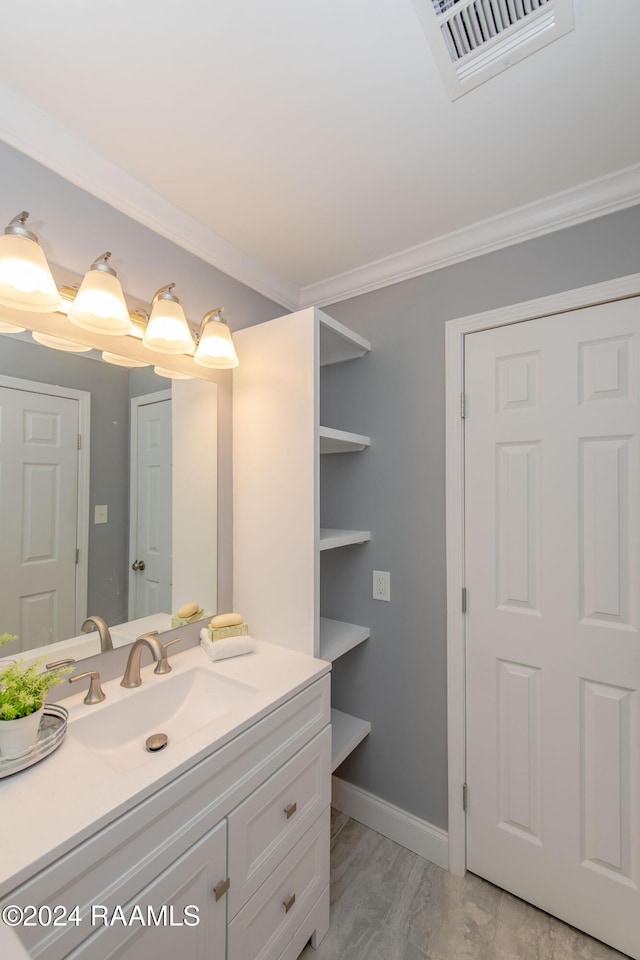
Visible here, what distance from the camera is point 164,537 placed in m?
1.47

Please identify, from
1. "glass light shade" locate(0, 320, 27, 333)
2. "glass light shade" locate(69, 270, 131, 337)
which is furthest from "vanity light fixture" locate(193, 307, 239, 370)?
"glass light shade" locate(0, 320, 27, 333)

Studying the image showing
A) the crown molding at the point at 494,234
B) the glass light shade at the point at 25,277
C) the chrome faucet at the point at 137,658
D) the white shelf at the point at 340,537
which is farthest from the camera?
the white shelf at the point at 340,537

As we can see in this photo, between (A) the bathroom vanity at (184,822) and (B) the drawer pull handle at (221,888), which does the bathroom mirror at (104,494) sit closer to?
(A) the bathroom vanity at (184,822)

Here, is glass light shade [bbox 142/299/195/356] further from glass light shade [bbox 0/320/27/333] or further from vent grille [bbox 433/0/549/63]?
vent grille [bbox 433/0/549/63]

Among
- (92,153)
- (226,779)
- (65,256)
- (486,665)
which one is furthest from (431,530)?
(92,153)

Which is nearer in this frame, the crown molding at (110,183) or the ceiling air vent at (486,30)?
the ceiling air vent at (486,30)

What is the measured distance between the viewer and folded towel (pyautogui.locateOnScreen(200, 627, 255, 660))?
1410 mm

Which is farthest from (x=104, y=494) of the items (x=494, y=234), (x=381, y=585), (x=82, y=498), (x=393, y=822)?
(x=393, y=822)

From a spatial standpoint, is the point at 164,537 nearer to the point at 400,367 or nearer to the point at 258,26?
the point at 400,367

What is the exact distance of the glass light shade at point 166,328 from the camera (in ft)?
4.32

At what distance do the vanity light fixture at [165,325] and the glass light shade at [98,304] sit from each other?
13cm

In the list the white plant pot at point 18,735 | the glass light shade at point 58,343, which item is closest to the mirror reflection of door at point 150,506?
the glass light shade at point 58,343

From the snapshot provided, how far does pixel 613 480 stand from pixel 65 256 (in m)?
1.82

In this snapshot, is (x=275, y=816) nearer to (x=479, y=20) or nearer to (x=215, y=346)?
(x=215, y=346)
